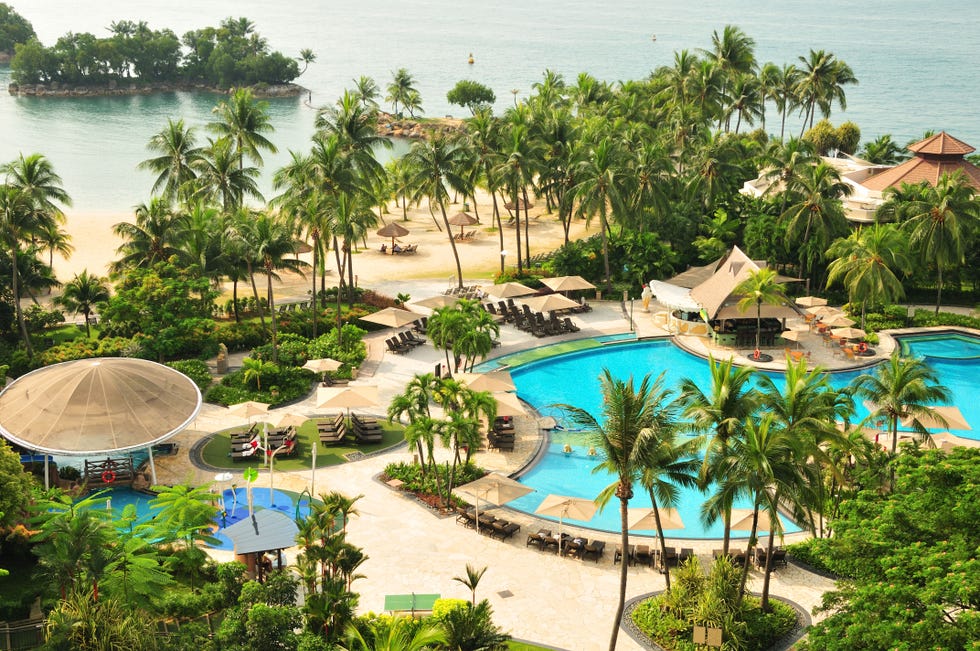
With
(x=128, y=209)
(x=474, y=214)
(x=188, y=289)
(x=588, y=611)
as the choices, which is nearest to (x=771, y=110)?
(x=474, y=214)

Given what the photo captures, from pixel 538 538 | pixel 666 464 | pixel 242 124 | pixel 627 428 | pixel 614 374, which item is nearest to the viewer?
pixel 627 428

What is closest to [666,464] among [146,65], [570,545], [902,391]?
[570,545]

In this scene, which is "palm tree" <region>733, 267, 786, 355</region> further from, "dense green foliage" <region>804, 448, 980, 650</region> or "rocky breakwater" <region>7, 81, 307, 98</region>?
"rocky breakwater" <region>7, 81, 307, 98</region>

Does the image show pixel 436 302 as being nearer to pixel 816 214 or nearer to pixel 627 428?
pixel 816 214

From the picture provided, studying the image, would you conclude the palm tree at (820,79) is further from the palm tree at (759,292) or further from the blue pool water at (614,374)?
the palm tree at (759,292)

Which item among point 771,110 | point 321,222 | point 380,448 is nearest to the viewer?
point 380,448

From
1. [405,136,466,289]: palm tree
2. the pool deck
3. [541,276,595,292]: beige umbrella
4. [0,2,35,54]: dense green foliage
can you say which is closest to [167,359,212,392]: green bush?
the pool deck

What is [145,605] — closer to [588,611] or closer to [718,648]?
[588,611]
